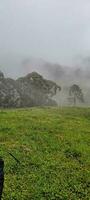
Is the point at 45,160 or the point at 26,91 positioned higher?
the point at 26,91

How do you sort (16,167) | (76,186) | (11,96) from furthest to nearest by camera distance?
(11,96), (16,167), (76,186)

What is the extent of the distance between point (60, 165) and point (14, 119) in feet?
64.5

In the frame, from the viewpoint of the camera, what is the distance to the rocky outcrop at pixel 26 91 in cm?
9900

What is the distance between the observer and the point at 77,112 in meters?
69.7

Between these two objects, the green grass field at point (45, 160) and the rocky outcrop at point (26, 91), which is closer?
the green grass field at point (45, 160)

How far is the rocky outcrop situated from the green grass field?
1955 inches

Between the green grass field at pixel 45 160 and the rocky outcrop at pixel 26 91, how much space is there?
163ft

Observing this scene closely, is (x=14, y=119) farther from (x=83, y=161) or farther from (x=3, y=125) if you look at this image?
(x=83, y=161)

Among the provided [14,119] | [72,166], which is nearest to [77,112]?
[14,119]

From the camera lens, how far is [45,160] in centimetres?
3241

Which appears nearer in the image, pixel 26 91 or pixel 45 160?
pixel 45 160

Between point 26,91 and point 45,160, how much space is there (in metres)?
88.9

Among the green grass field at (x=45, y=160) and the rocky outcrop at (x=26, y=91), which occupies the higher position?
the rocky outcrop at (x=26, y=91)

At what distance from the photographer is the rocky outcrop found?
9900cm
